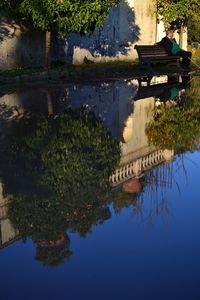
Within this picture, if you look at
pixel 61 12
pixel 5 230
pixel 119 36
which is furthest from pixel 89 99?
pixel 119 36

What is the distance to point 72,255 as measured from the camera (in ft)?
12.9

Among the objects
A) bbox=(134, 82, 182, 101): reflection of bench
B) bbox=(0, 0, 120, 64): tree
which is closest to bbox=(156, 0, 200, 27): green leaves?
bbox=(0, 0, 120, 64): tree

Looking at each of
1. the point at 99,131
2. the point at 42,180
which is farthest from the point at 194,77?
the point at 42,180

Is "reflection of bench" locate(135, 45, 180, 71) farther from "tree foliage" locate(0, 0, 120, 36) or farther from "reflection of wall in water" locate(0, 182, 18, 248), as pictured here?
"reflection of wall in water" locate(0, 182, 18, 248)

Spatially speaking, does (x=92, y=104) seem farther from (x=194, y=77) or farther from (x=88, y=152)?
(x=194, y=77)

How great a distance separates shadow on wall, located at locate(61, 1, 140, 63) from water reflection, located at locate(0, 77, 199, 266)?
934 cm

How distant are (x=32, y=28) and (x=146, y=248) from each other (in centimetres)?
1551

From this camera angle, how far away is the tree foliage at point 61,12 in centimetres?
1555

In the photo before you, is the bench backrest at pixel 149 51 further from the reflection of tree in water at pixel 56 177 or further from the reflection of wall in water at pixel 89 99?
the reflection of tree in water at pixel 56 177

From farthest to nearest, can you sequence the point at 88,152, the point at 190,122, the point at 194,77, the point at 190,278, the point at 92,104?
1. the point at 194,77
2. the point at 92,104
3. the point at 190,122
4. the point at 88,152
5. the point at 190,278

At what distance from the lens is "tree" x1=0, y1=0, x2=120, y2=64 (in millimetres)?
15555

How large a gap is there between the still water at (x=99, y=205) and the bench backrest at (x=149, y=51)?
386 inches

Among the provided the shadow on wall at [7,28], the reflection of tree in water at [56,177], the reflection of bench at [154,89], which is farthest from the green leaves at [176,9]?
the reflection of tree in water at [56,177]

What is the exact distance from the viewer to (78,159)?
261 inches
